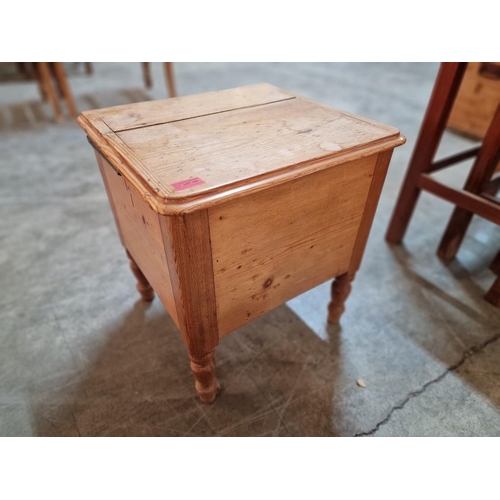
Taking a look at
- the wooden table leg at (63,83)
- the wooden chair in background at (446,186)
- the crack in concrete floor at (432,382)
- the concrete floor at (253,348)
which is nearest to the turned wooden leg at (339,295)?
the concrete floor at (253,348)

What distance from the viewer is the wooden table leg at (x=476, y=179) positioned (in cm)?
→ 133

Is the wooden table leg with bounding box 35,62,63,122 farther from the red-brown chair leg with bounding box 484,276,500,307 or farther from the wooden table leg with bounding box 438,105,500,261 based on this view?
the red-brown chair leg with bounding box 484,276,500,307

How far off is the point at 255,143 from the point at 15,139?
8.54 feet

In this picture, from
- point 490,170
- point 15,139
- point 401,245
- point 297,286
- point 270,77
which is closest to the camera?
point 297,286

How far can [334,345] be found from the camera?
1.27 metres

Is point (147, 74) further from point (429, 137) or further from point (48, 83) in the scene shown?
point (429, 137)

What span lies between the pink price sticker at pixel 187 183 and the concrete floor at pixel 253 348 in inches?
28.7

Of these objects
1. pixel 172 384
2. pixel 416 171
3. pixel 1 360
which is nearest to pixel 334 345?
pixel 172 384

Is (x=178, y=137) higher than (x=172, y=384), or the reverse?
(x=178, y=137)

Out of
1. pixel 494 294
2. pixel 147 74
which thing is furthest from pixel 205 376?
pixel 147 74

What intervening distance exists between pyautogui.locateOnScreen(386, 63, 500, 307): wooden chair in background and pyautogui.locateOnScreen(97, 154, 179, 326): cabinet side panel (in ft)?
3.92

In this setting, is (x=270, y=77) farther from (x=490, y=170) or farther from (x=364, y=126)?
(x=364, y=126)

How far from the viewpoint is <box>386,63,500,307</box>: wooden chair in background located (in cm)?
133

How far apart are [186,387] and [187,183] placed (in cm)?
74
